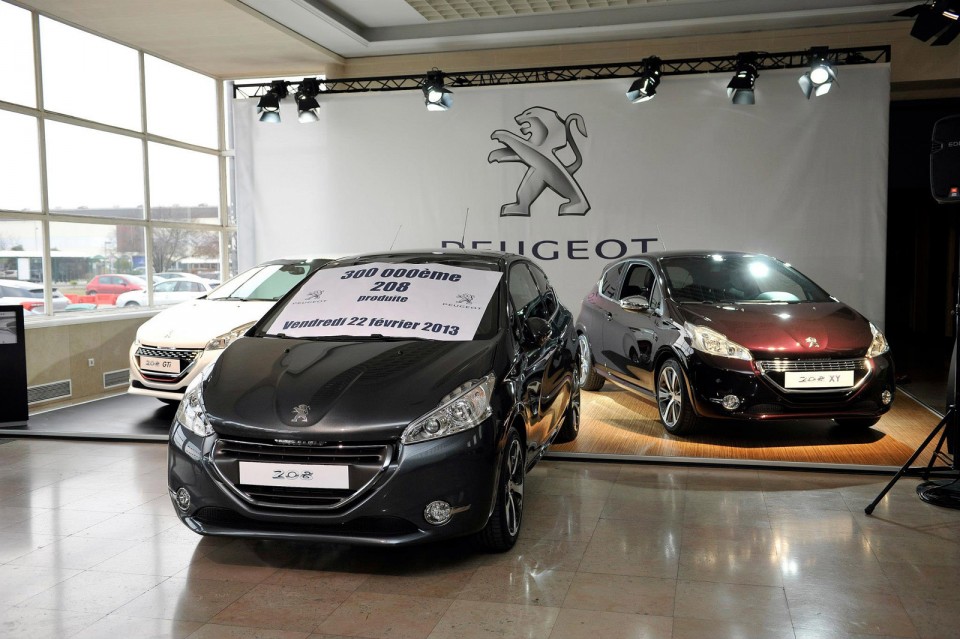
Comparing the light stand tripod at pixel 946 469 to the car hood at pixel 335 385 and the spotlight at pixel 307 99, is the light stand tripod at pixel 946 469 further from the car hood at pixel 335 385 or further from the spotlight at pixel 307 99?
the spotlight at pixel 307 99

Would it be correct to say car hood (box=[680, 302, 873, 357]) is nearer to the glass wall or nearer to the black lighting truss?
the black lighting truss

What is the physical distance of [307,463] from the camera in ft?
10.9

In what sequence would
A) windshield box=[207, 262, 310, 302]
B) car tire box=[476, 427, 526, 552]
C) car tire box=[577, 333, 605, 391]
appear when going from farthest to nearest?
car tire box=[577, 333, 605, 391] → windshield box=[207, 262, 310, 302] → car tire box=[476, 427, 526, 552]

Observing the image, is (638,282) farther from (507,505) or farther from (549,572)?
(549,572)

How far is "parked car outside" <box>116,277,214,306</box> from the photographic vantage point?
377 inches

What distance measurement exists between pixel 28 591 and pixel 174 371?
11.0 ft

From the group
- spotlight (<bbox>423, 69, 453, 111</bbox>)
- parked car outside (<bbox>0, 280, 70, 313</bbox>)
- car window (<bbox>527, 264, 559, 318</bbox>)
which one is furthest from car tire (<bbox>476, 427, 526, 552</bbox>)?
spotlight (<bbox>423, 69, 453, 111</bbox>)

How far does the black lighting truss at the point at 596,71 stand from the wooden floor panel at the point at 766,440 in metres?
3.76

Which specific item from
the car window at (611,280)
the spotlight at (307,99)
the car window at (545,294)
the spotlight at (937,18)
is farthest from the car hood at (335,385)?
the spotlight at (307,99)

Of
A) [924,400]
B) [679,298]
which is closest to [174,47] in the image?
[679,298]

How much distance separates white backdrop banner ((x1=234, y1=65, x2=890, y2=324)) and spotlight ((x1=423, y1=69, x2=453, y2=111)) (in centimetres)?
17

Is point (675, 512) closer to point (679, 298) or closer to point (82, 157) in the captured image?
point (679, 298)

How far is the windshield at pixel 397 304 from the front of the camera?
4.11 m

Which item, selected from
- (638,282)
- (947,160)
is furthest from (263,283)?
(947,160)
